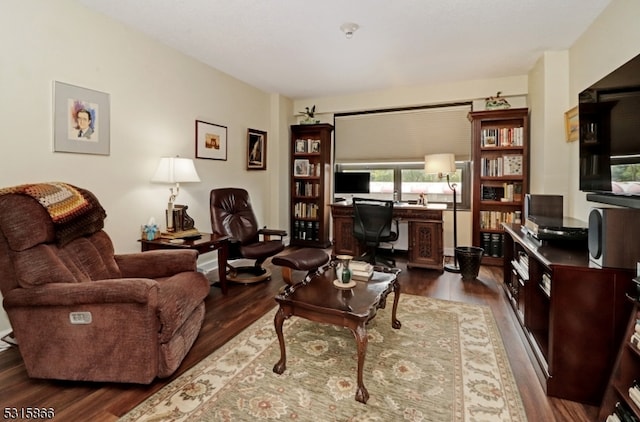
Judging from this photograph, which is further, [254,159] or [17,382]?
[254,159]

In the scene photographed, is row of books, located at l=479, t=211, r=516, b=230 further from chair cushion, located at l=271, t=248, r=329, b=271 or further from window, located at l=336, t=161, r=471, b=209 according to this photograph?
chair cushion, located at l=271, t=248, r=329, b=271

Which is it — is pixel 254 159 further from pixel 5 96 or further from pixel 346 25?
pixel 5 96

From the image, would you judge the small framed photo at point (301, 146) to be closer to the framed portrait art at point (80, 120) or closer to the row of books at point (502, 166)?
the row of books at point (502, 166)

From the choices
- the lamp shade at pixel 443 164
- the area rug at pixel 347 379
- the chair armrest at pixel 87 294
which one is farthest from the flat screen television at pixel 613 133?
the chair armrest at pixel 87 294

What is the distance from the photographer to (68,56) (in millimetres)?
2490

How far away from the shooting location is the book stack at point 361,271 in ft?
7.76

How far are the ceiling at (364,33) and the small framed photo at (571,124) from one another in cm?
71

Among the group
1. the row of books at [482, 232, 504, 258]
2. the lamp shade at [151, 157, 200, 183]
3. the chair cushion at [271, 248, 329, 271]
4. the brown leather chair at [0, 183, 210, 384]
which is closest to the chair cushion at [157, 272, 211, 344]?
the brown leather chair at [0, 183, 210, 384]

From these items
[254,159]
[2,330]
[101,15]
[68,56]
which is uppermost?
[101,15]

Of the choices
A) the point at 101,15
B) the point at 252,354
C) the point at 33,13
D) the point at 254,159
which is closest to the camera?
the point at 252,354

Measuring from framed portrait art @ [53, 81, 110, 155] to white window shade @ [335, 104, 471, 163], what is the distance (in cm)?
348

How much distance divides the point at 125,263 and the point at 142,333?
84cm

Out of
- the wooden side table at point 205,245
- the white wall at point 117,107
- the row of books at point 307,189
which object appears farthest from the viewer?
the row of books at point 307,189

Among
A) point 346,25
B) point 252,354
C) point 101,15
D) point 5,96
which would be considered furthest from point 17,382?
point 346,25
